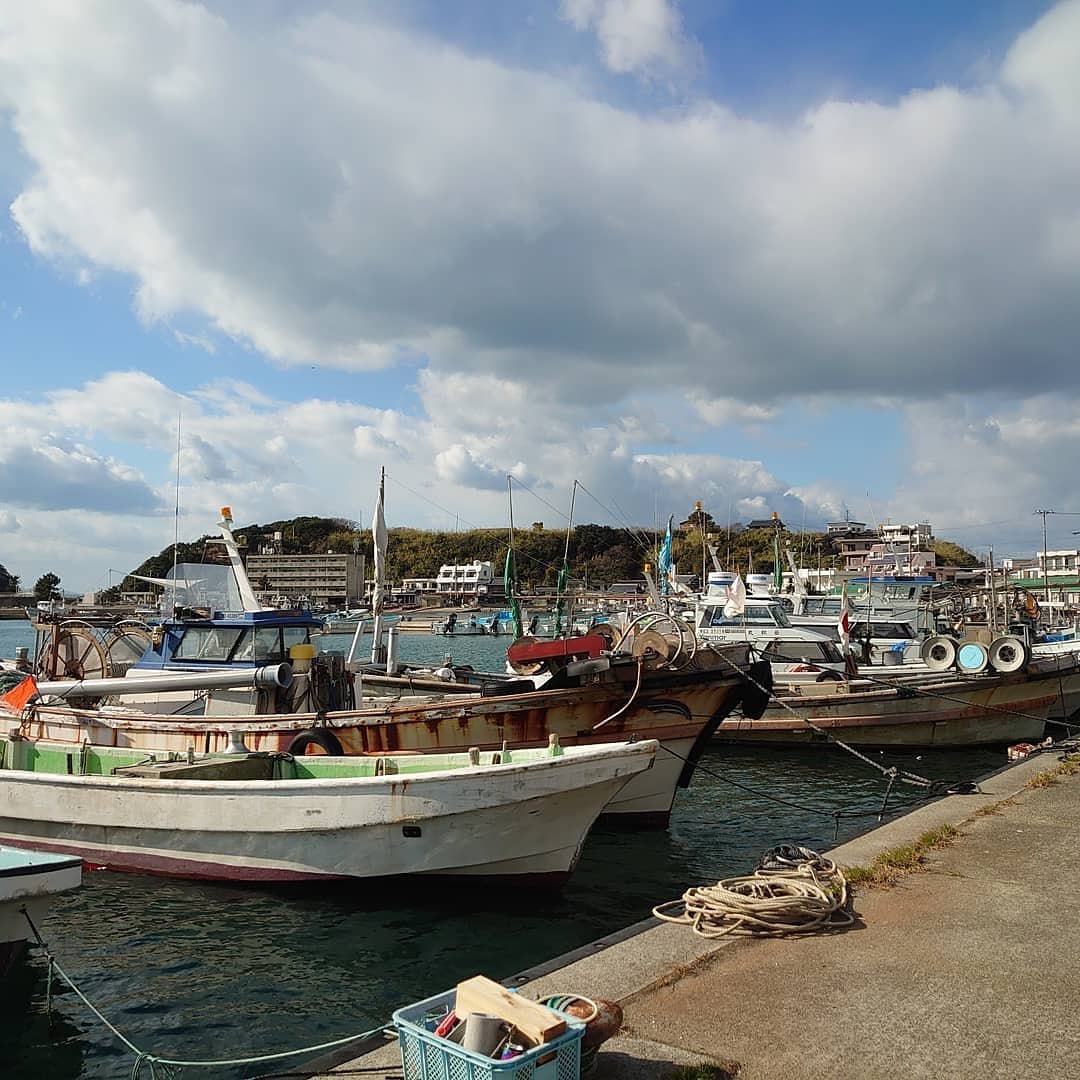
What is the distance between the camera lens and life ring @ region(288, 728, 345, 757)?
11.4 m

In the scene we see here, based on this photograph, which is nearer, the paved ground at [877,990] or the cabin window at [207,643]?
the paved ground at [877,990]

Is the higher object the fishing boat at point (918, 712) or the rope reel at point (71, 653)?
the rope reel at point (71, 653)

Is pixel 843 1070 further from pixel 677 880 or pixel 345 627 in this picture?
pixel 345 627

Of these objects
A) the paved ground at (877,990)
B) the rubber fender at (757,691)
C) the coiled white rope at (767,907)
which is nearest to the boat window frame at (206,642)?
the rubber fender at (757,691)

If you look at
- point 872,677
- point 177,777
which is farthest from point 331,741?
point 872,677

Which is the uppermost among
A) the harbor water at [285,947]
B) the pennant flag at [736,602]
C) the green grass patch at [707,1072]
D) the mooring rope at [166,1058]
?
the pennant flag at [736,602]

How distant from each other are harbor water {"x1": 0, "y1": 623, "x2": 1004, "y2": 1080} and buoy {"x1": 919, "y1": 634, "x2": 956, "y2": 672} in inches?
357

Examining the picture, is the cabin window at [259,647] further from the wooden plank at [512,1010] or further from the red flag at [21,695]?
the wooden plank at [512,1010]

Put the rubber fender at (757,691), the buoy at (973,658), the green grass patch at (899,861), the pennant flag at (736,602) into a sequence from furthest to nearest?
the pennant flag at (736,602) → the buoy at (973,658) → the rubber fender at (757,691) → the green grass patch at (899,861)

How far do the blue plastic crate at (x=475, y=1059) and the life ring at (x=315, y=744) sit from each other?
290 inches

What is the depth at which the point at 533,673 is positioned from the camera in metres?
12.8

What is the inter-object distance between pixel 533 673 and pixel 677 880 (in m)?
3.34

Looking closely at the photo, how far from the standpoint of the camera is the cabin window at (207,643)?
575 inches

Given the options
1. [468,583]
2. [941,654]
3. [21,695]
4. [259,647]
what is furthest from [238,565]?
[468,583]
